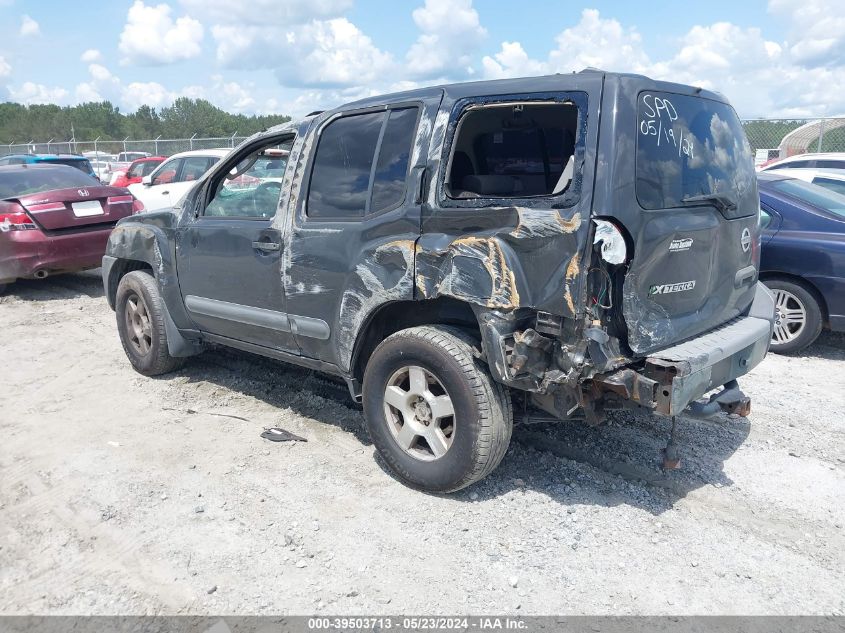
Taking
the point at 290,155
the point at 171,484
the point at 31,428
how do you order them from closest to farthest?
the point at 171,484
the point at 290,155
the point at 31,428

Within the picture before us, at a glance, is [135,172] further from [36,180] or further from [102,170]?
[102,170]

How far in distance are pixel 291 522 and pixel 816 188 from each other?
19.6 feet

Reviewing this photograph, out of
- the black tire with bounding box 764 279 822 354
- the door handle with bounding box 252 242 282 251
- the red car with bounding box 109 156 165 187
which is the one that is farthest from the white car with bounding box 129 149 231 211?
the black tire with bounding box 764 279 822 354

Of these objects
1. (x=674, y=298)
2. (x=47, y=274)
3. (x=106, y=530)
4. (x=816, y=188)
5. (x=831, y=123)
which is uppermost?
(x=831, y=123)

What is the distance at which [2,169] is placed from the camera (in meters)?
9.20

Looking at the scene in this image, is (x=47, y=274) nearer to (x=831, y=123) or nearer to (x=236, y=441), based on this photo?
(x=236, y=441)

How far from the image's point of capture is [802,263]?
604 cm

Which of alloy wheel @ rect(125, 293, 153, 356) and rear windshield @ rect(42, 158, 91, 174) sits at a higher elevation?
rear windshield @ rect(42, 158, 91, 174)

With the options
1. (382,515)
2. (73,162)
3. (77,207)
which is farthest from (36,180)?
(73,162)

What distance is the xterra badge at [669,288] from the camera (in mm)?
3240

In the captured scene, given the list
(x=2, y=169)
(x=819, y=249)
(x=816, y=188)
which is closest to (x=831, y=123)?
(x=816, y=188)

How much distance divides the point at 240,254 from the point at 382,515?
200cm

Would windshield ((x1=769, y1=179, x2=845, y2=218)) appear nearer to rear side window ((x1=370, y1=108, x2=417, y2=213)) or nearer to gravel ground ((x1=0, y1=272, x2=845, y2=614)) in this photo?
gravel ground ((x1=0, y1=272, x2=845, y2=614))

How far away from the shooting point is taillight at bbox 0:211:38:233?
830cm
